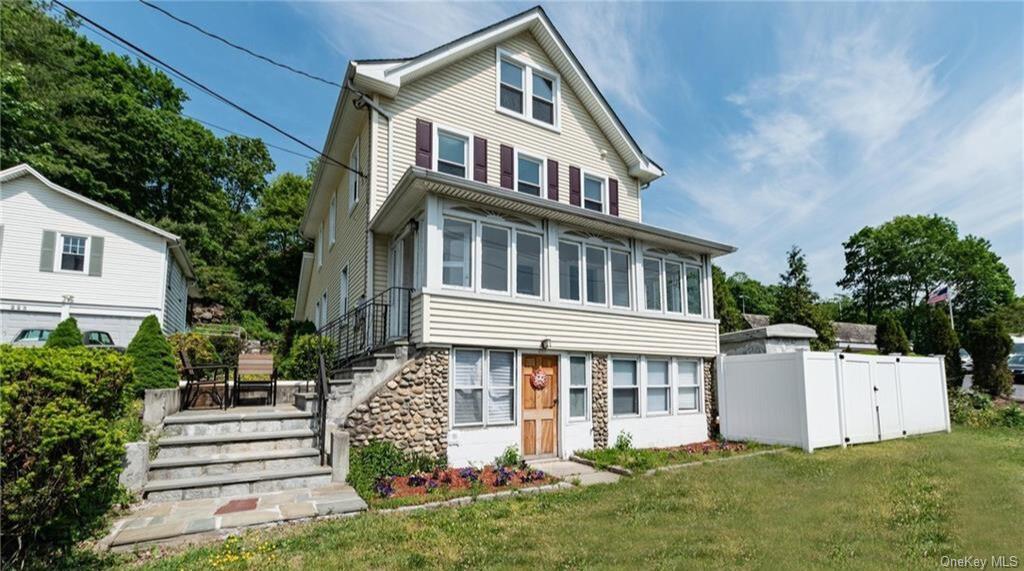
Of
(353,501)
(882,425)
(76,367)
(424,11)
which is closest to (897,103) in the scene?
(882,425)

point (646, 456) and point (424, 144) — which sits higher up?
point (424, 144)

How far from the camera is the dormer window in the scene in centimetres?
1347

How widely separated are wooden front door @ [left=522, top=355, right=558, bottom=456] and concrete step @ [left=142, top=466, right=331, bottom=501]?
12.3 ft

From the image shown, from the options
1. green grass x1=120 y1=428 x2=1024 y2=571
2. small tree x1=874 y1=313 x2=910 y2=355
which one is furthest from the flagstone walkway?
small tree x1=874 y1=313 x2=910 y2=355

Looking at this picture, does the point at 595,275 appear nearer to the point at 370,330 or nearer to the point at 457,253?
the point at 457,253

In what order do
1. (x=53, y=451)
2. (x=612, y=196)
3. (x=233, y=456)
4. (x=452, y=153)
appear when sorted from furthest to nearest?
(x=612, y=196)
(x=452, y=153)
(x=233, y=456)
(x=53, y=451)

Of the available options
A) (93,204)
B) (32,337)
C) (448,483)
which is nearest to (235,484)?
(448,483)

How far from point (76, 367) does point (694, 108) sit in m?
14.0

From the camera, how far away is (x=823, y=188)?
18.9m

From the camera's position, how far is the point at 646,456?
31.5 ft

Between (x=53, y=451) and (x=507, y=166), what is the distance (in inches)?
420

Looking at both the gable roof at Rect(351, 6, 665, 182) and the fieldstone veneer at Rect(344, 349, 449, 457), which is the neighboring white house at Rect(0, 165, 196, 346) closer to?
the gable roof at Rect(351, 6, 665, 182)

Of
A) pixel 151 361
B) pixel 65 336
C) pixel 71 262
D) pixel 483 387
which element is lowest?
pixel 483 387

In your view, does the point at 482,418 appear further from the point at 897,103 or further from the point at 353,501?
the point at 897,103
